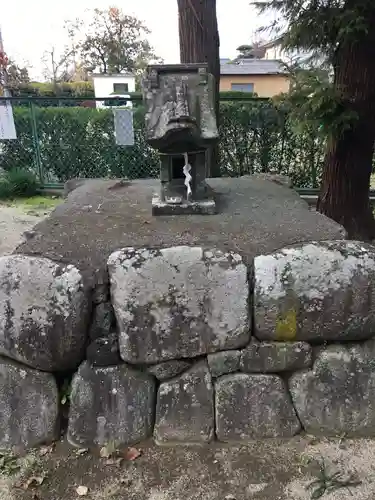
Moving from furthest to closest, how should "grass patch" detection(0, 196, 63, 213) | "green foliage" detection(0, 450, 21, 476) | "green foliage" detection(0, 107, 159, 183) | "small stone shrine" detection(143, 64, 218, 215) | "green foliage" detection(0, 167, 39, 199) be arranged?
"green foliage" detection(0, 107, 159, 183) → "green foliage" detection(0, 167, 39, 199) → "grass patch" detection(0, 196, 63, 213) → "small stone shrine" detection(143, 64, 218, 215) → "green foliage" detection(0, 450, 21, 476)

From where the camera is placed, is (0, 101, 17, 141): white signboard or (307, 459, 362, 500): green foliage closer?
(307, 459, 362, 500): green foliage

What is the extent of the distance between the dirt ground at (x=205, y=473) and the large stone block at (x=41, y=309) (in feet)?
1.38

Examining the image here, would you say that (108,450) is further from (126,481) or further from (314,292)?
→ (314,292)

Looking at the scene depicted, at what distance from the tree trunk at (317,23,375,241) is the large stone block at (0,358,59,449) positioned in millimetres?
2731

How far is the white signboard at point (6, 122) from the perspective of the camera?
250 inches

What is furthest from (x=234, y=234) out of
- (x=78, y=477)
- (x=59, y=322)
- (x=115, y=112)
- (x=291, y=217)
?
(x=115, y=112)

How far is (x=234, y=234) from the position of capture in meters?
2.06

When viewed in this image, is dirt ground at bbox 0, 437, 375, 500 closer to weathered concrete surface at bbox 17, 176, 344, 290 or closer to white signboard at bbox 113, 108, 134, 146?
weathered concrete surface at bbox 17, 176, 344, 290

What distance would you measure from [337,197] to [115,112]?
134 inches

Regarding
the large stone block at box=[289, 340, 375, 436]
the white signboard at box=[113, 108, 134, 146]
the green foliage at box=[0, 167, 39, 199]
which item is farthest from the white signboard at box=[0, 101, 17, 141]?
the large stone block at box=[289, 340, 375, 436]

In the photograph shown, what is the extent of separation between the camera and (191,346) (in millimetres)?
1852

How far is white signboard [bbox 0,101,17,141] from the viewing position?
6.35 m

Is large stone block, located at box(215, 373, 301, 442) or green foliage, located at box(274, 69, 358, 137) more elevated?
green foliage, located at box(274, 69, 358, 137)

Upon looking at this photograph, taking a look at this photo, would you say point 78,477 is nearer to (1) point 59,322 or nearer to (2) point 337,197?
(1) point 59,322
